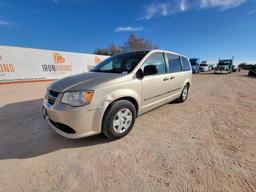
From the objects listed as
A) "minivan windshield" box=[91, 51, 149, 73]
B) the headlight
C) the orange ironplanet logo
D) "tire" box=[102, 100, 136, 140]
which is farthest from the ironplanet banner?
"tire" box=[102, 100, 136, 140]

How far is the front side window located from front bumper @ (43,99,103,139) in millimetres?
1732

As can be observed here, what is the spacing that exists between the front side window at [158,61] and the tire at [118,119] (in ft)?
3.91

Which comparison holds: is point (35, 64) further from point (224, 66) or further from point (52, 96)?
point (224, 66)

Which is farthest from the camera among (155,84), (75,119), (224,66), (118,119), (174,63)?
(224,66)

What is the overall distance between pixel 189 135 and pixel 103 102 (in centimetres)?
190

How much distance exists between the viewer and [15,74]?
36.3ft

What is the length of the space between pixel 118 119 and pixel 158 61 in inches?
72.8

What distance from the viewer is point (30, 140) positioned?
2484 millimetres

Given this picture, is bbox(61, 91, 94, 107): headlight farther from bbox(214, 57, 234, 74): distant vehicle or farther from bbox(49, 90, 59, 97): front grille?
bbox(214, 57, 234, 74): distant vehicle

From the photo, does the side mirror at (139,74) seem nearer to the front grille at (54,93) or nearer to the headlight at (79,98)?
the headlight at (79,98)

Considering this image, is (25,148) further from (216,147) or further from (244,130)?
(244,130)

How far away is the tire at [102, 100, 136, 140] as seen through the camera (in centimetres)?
223

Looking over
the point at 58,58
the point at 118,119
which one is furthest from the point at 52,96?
the point at 58,58

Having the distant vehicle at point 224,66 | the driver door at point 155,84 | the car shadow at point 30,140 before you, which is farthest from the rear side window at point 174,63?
the distant vehicle at point 224,66
